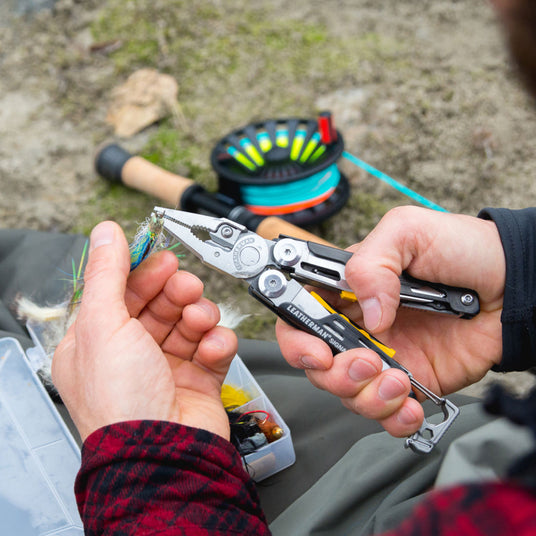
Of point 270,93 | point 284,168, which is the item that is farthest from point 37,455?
point 270,93

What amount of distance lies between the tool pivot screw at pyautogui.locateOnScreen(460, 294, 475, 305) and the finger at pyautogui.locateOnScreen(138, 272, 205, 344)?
69 cm

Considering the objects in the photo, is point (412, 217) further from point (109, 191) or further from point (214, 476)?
point (109, 191)

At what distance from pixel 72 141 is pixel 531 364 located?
290 centimetres

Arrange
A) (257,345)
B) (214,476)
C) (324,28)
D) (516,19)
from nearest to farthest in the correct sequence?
1. (516,19)
2. (214,476)
3. (257,345)
4. (324,28)

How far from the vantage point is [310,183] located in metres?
2.76

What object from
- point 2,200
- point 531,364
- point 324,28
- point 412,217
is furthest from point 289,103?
point 531,364

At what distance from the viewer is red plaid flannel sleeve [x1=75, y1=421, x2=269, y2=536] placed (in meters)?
1.12

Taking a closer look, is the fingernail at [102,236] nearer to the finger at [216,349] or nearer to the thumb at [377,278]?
the finger at [216,349]

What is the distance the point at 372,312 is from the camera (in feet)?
4.91

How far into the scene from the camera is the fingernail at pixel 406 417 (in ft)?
4.62

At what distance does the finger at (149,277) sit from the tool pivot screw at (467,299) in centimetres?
81

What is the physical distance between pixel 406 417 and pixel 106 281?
816 millimetres

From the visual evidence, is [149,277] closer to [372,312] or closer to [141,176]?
[372,312]

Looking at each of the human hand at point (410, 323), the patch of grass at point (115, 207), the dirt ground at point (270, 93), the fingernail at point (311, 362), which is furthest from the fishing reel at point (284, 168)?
the fingernail at point (311, 362)
